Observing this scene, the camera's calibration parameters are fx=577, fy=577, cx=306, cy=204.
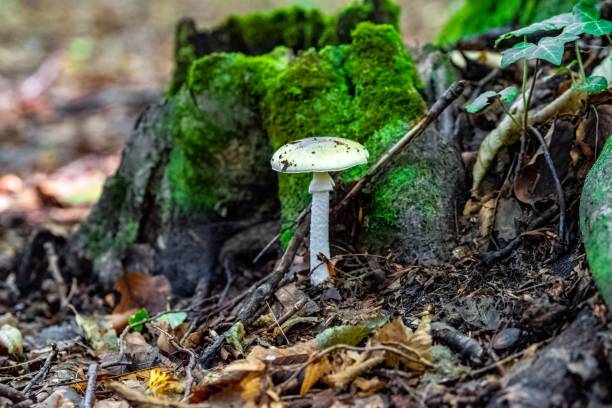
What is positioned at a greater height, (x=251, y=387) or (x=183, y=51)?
(x=183, y=51)

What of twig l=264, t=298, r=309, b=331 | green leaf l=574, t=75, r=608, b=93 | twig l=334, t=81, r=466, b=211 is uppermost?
green leaf l=574, t=75, r=608, b=93

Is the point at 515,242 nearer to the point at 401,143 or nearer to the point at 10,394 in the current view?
the point at 401,143

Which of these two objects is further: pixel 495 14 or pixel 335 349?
pixel 495 14

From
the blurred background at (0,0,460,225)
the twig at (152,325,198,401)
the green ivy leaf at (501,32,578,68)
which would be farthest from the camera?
the blurred background at (0,0,460,225)

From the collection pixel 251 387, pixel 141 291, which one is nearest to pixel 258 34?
pixel 141 291

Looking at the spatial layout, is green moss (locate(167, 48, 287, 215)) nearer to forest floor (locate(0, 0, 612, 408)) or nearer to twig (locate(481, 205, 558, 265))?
forest floor (locate(0, 0, 612, 408))

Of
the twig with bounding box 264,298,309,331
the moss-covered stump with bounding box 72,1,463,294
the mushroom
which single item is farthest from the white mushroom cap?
the twig with bounding box 264,298,309,331

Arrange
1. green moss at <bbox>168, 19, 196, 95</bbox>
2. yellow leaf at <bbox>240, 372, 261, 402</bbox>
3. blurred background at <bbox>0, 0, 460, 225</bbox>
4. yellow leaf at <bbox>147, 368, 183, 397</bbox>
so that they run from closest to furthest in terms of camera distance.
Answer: yellow leaf at <bbox>240, 372, 261, 402</bbox> < yellow leaf at <bbox>147, 368, 183, 397</bbox> < green moss at <bbox>168, 19, 196, 95</bbox> < blurred background at <bbox>0, 0, 460, 225</bbox>
